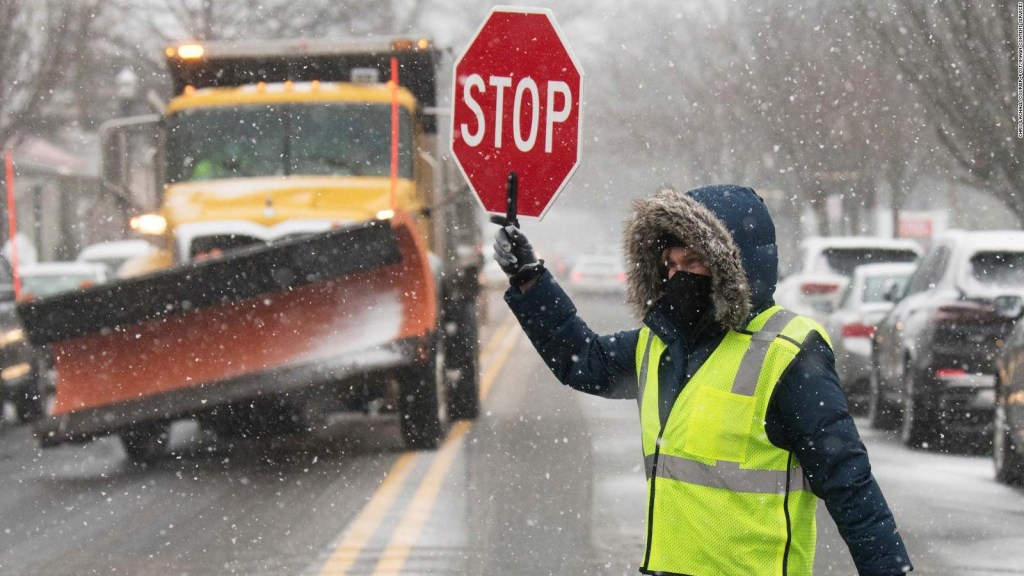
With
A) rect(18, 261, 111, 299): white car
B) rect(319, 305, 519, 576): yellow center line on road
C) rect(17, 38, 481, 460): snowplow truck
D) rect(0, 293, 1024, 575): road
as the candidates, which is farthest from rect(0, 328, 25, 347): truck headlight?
rect(319, 305, 519, 576): yellow center line on road

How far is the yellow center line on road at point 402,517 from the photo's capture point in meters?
7.60

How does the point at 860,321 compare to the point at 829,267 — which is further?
the point at 829,267

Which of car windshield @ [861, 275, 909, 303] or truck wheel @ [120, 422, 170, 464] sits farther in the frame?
car windshield @ [861, 275, 909, 303]

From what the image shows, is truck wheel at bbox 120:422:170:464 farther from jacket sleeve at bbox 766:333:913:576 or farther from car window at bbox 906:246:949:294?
jacket sleeve at bbox 766:333:913:576

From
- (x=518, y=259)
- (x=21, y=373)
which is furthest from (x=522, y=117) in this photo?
(x=21, y=373)

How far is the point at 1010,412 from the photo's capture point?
10.2m

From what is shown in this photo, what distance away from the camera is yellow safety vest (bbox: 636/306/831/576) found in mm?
3346

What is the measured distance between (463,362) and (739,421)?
1055 cm

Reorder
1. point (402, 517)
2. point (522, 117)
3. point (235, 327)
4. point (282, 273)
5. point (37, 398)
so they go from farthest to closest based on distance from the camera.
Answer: point (37, 398)
point (235, 327)
point (282, 273)
point (402, 517)
point (522, 117)

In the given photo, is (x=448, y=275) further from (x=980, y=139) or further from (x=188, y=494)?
(x=980, y=139)

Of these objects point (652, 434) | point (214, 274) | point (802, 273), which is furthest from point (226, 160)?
point (652, 434)

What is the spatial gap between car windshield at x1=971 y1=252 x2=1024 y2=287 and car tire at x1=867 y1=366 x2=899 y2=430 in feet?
7.57

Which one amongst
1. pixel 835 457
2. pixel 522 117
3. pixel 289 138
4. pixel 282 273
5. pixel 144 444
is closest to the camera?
pixel 835 457

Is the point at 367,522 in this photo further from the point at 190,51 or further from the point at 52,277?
the point at 52,277
